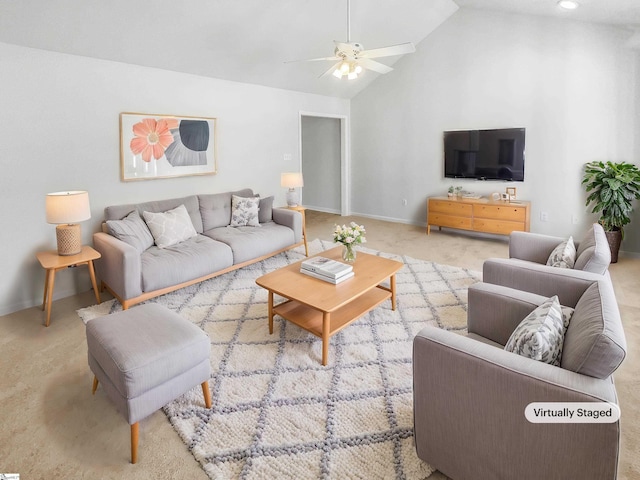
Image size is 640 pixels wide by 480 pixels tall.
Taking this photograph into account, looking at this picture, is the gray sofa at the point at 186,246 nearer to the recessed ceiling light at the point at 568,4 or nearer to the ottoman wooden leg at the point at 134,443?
the ottoman wooden leg at the point at 134,443

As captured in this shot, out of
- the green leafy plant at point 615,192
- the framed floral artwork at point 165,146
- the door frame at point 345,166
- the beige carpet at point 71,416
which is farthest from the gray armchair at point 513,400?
the door frame at point 345,166

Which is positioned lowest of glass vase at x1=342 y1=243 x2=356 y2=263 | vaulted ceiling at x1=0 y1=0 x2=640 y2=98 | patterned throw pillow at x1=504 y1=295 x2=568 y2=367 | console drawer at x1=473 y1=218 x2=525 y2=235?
patterned throw pillow at x1=504 y1=295 x2=568 y2=367

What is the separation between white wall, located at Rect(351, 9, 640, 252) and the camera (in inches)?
186

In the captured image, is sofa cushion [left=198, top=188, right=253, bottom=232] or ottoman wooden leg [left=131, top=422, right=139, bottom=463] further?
sofa cushion [left=198, top=188, right=253, bottom=232]

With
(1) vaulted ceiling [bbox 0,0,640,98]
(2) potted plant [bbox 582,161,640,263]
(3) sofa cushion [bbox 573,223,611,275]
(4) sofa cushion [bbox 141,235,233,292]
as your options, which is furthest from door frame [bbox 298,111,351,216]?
(3) sofa cushion [bbox 573,223,611,275]

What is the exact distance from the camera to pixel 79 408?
7.29ft

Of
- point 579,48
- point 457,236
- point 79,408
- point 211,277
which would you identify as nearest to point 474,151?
point 457,236

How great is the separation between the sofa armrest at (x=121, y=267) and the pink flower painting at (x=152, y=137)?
3.94 feet

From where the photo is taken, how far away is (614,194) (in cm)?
445

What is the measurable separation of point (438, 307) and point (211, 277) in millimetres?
2286

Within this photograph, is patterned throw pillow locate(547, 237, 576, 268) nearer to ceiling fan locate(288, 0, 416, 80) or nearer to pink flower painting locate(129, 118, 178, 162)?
ceiling fan locate(288, 0, 416, 80)

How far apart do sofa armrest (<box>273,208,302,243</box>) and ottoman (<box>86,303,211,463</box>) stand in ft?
9.30

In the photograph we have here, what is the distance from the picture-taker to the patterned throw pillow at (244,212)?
486cm

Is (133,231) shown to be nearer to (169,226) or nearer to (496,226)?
(169,226)
